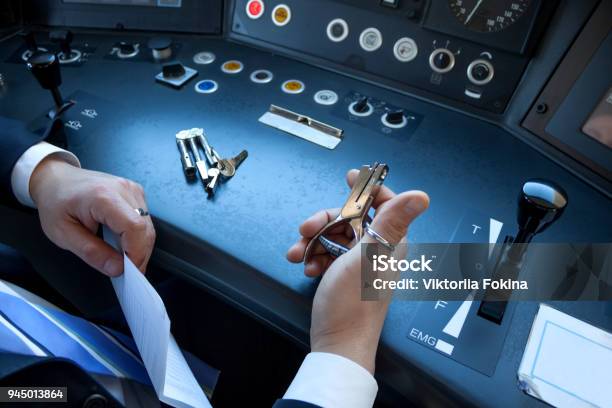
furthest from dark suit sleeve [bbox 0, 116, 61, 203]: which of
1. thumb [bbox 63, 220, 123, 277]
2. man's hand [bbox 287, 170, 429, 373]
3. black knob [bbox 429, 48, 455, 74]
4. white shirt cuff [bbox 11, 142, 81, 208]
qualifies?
black knob [bbox 429, 48, 455, 74]

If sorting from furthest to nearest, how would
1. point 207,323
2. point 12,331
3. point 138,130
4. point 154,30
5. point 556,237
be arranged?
point 154,30
point 207,323
point 138,130
point 556,237
point 12,331

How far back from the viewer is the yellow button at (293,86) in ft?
3.05

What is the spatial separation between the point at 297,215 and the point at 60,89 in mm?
612

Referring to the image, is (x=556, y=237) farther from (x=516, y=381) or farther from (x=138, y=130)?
(x=138, y=130)

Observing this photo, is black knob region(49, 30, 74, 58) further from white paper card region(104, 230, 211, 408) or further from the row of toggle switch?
white paper card region(104, 230, 211, 408)

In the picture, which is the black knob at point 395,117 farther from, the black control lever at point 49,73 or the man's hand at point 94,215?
the black control lever at point 49,73

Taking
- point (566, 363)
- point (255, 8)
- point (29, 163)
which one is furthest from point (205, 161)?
point (566, 363)

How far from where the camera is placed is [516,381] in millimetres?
514

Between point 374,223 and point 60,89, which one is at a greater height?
point 374,223

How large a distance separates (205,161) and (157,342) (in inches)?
13.1

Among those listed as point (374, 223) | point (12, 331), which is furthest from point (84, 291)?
point (374, 223)

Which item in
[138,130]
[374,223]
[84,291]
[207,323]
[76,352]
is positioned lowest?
[84,291]

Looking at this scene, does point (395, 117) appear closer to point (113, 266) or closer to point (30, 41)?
point (113, 266)

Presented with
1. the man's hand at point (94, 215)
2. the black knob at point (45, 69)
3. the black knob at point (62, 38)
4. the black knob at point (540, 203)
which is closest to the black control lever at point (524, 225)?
the black knob at point (540, 203)
